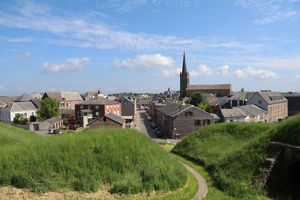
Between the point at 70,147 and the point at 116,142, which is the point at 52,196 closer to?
the point at 70,147

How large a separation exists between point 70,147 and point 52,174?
2501 millimetres

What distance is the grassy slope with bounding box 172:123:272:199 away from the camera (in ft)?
59.6

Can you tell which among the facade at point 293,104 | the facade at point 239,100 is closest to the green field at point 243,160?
the facade at point 239,100

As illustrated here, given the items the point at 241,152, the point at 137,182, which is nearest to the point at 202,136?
the point at 241,152

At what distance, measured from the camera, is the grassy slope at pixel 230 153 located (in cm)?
1817

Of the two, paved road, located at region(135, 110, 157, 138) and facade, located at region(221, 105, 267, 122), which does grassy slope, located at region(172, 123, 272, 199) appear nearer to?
paved road, located at region(135, 110, 157, 138)

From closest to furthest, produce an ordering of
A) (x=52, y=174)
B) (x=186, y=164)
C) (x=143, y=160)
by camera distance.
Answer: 1. (x=52, y=174)
2. (x=143, y=160)
3. (x=186, y=164)

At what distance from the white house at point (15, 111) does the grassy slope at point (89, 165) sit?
5492 centimetres

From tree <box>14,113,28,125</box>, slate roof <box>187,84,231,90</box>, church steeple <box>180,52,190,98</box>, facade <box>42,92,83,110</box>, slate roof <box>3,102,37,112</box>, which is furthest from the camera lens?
church steeple <box>180,52,190,98</box>

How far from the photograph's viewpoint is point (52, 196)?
1562 centimetres

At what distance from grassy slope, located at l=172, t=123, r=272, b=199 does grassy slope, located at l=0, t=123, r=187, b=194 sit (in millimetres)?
2957

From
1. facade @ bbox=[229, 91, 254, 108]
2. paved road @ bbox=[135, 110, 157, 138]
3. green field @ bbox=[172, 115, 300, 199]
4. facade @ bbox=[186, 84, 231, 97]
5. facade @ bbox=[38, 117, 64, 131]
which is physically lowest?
paved road @ bbox=[135, 110, 157, 138]

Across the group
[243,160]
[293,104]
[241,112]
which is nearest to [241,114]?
[241,112]

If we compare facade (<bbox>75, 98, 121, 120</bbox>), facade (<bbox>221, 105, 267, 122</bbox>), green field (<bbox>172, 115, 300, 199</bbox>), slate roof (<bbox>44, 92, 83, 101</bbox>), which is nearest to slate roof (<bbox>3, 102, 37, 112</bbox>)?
slate roof (<bbox>44, 92, 83, 101</bbox>)
